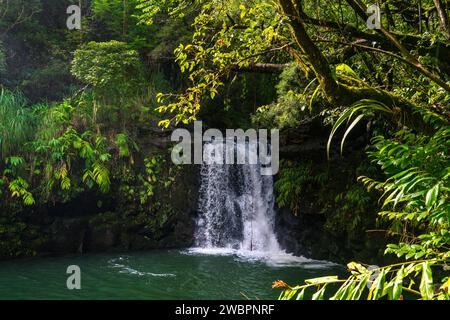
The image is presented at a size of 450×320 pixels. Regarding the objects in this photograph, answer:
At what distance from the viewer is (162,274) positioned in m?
9.34

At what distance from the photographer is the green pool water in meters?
7.93

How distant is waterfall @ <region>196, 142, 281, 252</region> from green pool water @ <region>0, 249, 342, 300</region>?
0.77 meters

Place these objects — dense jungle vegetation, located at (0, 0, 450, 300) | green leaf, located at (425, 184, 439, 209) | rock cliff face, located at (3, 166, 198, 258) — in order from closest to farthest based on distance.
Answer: green leaf, located at (425, 184, 439, 209)
dense jungle vegetation, located at (0, 0, 450, 300)
rock cliff face, located at (3, 166, 198, 258)

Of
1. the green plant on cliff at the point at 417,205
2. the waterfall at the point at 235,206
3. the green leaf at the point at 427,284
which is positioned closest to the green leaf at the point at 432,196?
the green plant on cliff at the point at 417,205

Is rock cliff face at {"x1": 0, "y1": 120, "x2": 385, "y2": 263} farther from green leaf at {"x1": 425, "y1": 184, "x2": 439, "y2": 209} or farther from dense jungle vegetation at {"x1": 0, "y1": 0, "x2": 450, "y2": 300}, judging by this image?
green leaf at {"x1": 425, "y1": 184, "x2": 439, "y2": 209}

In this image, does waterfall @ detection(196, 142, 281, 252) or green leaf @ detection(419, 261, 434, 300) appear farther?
waterfall @ detection(196, 142, 281, 252)

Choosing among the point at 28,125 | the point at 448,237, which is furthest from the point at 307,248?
the point at 448,237

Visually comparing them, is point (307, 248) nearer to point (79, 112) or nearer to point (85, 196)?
point (85, 196)

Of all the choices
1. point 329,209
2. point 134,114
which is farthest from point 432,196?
point 134,114

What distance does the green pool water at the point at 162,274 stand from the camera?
26.0ft

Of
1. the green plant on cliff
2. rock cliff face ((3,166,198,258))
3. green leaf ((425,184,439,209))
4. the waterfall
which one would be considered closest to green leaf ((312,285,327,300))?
the green plant on cliff

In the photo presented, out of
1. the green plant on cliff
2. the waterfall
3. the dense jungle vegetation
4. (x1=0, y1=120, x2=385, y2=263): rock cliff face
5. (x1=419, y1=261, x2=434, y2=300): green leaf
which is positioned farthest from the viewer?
the waterfall

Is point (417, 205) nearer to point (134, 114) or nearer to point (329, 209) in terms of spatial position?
point (329, 209)

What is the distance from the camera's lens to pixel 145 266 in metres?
10.1
